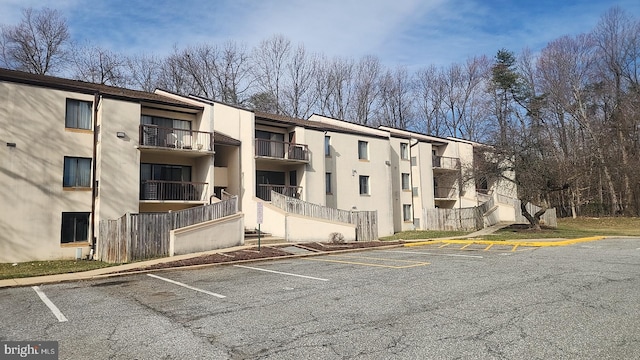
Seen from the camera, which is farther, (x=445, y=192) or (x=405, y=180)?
(x=445, y=192)

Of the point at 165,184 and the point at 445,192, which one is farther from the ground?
the point at 165,184

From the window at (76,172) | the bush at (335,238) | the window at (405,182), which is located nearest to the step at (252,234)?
the bush at (335,238)

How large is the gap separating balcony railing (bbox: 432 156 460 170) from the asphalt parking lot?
991 inches

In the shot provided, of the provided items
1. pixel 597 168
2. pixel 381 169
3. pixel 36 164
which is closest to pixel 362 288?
pixel 36 164

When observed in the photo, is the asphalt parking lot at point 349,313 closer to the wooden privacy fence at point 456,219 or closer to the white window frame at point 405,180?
the wooden privacy fence at point 456,219

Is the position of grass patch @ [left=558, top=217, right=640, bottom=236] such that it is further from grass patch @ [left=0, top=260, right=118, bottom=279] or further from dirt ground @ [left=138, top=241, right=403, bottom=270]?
grass patch @ [left=0, top=260, right=118, bottom=279]

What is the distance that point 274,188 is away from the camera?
86.1 feet

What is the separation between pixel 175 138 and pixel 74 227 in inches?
267

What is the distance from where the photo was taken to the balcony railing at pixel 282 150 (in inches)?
991

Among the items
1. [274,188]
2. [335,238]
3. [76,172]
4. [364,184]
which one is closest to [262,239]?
[335,238]

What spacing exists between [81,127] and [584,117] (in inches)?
1766

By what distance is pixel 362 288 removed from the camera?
8.78 meters

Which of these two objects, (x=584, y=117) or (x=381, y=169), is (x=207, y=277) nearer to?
(x=381, y=169)

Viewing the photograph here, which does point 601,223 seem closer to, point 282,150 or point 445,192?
point 445,192
